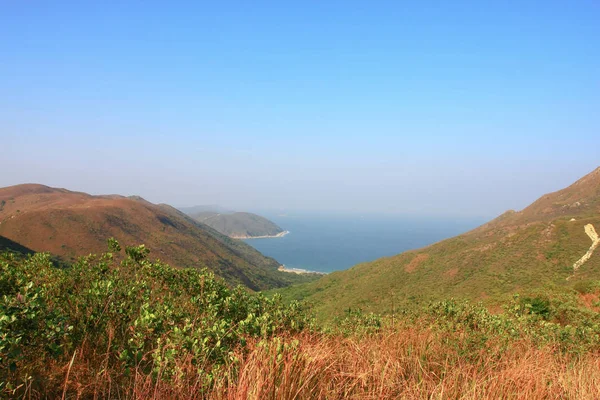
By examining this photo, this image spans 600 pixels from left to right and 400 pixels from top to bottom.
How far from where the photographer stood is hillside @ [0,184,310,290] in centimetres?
7694

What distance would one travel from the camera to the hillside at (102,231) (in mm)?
76938

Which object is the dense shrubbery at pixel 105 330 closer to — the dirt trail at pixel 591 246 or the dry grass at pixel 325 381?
the dry grass at pixel 325 381

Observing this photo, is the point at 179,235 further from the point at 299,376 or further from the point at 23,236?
the point at 299,376

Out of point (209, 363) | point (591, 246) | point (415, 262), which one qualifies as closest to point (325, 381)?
point (209, 363)

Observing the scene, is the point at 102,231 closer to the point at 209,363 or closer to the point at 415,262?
the point at 415,262

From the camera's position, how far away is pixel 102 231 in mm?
89000

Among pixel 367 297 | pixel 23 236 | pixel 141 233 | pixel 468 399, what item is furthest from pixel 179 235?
pixel 468 399

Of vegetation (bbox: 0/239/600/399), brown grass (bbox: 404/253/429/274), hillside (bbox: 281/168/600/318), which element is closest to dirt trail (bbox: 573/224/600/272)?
hillside (bbox: 281/168/600/318)

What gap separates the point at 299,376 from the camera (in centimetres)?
331

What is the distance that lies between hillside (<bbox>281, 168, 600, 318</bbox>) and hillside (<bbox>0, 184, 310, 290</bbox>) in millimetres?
31971

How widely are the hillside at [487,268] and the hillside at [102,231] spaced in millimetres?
31971

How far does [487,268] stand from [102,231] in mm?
95200

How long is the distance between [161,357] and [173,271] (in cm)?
523

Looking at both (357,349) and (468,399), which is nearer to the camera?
(468,399)
